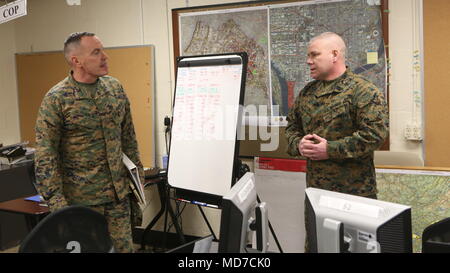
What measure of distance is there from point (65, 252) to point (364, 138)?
1547 millimetres

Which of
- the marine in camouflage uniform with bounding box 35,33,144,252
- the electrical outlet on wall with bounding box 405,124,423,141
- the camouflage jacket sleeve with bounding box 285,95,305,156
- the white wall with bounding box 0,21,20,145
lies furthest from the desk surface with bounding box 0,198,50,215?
the electrical outlet on wall with bounding box 405,124,423,141

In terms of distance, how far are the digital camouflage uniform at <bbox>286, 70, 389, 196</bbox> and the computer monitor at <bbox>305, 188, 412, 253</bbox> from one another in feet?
3.40

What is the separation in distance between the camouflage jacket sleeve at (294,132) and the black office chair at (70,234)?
1.45 meters

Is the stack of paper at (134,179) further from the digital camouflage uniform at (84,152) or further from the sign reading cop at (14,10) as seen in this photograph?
the sign reading cop at (14,10)

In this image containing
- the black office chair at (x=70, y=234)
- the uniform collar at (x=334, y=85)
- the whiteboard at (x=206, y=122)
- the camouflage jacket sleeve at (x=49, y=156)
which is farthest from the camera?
the whiteboard at (x=206, y=122)

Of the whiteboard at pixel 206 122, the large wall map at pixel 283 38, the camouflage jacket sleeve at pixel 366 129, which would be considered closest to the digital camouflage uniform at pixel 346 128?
the camouflage jacket sleeve at pixel 366 129

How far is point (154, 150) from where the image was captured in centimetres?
370

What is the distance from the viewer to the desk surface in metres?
2.41

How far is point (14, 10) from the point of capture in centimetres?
259

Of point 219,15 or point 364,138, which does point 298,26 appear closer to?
point 219,15

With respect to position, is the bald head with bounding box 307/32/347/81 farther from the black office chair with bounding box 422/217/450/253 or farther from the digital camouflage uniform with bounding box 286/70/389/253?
the black office chair with bounding box 422/217/450/253

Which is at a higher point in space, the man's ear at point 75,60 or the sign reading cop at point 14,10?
the sign reading cop at point 14,10

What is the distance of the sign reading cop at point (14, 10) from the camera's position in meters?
2.54

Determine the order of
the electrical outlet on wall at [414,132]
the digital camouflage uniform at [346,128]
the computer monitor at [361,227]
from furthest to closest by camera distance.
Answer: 1. the electrical outlet on wall at [414,132]
2. the digital camouflage uniform at [346,128]
3. the computer monitor at [361,227]
